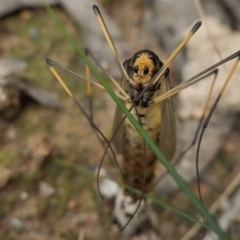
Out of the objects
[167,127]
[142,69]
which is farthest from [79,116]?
[142,69]

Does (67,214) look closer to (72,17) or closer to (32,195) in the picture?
(32,195)

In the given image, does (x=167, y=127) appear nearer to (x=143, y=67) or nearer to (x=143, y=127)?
(x=143, y=127)

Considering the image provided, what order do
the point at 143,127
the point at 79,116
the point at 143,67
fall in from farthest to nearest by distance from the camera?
1. the point at 79,116
2. the point at 143,127
3. the point at 143,67

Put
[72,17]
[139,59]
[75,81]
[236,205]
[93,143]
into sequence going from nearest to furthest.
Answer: [139,59], [236,205], [93,143], [75,81], [72,17]

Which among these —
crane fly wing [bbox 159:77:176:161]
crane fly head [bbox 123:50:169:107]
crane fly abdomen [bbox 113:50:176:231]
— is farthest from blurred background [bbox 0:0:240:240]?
crane fly head [bbox 123:50:169:107]

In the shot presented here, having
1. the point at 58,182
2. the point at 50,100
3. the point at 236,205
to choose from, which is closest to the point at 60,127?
the point at 50,100

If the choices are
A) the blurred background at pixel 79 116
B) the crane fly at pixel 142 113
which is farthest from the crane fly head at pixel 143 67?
the blurred background at pixel 79 116

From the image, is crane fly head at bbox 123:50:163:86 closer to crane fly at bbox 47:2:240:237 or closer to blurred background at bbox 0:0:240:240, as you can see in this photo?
crane fly at bbox 47:2:240:237
